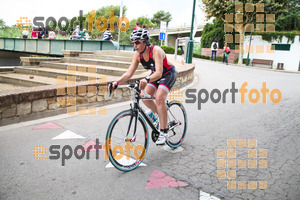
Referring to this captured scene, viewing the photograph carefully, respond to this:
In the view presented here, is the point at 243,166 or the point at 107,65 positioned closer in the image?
the point at 243,166

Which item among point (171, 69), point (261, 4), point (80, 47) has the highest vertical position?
point (261, 4)

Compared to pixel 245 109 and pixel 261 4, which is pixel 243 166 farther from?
pixel 261 4

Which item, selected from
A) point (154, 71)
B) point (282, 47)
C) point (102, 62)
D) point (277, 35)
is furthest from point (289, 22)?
point (154, 71)

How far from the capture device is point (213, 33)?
4044 centimetres

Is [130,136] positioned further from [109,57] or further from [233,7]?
[233,7]

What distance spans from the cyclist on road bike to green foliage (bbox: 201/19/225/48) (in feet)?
123

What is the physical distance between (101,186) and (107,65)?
30.7 feet

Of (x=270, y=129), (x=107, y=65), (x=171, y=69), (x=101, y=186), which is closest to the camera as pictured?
(x=101, y=186)

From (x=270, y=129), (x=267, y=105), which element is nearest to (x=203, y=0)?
(x=267, y=105)

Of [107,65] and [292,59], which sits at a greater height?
[292,59]

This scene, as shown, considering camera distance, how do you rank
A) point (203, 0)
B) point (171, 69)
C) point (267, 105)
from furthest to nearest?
point (203, 0)
point (267, 105)
point (171, 69)

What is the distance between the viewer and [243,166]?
12.1 ft

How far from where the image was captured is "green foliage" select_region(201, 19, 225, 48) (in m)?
38.9

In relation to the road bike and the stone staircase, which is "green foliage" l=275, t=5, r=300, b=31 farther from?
the road bike
